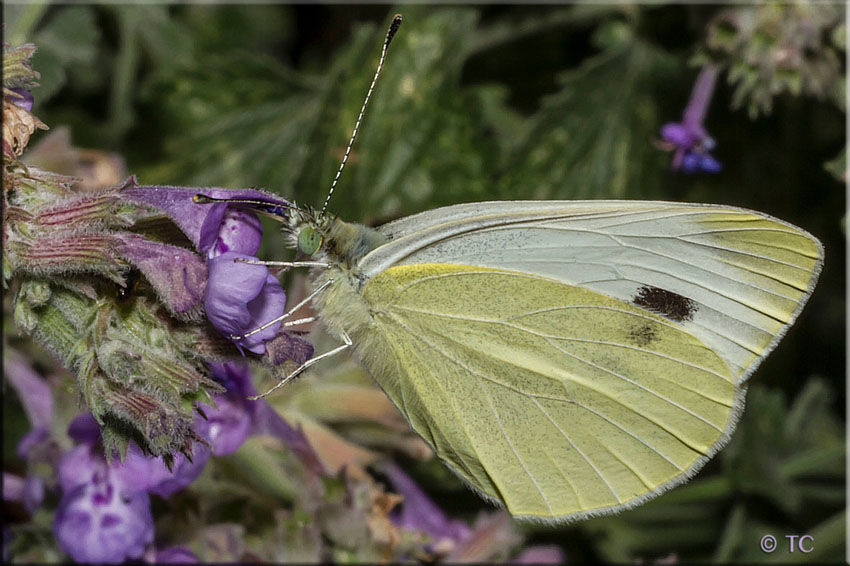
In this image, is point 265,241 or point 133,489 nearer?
point 133,489

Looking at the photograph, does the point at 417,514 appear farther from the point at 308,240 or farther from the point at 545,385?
the point at 308,240

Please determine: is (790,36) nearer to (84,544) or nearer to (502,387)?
(502,387)

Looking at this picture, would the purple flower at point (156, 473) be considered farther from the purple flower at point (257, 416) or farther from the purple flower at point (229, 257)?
the purple flower at point (229, 257)

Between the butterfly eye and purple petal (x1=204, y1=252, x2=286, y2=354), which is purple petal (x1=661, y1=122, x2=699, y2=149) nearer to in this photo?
the butterfly eye

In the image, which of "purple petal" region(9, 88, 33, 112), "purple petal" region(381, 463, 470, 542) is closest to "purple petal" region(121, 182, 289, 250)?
"purple petal" region(9, 88, 33, 112)

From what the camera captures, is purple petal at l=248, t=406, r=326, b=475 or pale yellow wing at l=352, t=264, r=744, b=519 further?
purple petal at l=248, t=406, r=326, b=475

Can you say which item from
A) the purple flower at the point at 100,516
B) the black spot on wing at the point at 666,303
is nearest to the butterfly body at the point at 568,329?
the black spot on wing at the point at 666,303

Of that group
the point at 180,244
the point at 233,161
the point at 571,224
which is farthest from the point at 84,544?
the point at 233,161
